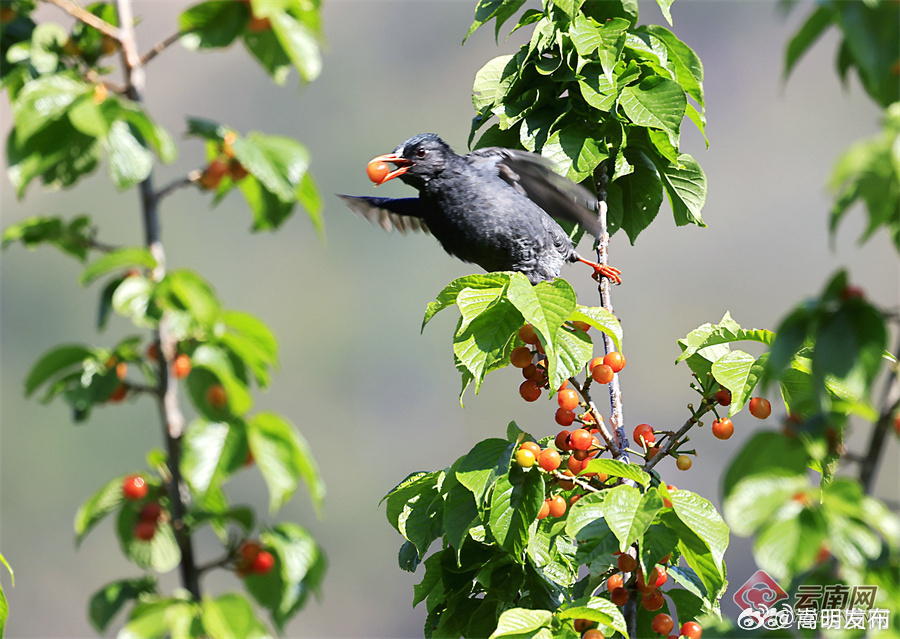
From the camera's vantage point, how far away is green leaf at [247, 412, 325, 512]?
35.4 inches

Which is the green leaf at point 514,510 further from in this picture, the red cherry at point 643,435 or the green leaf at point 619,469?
the red cherry at point 643,435

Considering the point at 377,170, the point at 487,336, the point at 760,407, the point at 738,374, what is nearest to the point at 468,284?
the point at 487,336

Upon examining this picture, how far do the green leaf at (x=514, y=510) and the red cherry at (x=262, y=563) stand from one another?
1.97ft

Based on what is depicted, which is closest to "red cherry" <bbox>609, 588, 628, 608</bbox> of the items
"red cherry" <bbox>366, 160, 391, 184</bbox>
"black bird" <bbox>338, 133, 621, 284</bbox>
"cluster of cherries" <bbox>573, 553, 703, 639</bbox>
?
"cluster of cherries" <bbox>573, 553, 703, 639</bbox>

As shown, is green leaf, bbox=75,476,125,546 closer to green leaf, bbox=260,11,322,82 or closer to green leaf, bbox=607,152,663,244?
green leaf, bbox=260,11,322,82

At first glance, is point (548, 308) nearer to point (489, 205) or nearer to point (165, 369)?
point (165, 369)

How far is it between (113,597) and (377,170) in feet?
6.02

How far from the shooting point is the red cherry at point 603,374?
1683 millimetres

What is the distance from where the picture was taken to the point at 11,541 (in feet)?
86.9

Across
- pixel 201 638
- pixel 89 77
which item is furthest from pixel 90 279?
pixel 201 638

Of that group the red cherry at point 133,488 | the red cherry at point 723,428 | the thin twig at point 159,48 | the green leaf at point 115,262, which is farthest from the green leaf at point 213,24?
the red cherry at point 723,428

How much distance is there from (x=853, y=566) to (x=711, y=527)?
573mm

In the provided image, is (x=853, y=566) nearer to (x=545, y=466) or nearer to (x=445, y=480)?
(x=545, y=466)

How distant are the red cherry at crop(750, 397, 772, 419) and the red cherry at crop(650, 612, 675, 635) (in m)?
0.46
